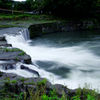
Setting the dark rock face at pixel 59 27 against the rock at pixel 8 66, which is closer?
the rock at pixel 8 66

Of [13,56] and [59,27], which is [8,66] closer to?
[13,56]

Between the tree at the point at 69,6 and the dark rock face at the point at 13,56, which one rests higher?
the tree at the point at 69,6

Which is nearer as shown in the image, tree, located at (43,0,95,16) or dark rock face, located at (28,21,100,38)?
dark rock face, located at (28,21,100,38)

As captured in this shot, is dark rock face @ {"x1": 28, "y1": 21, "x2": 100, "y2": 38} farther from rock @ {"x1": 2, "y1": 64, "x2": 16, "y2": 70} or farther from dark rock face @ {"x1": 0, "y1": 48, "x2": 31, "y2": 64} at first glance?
rock @ {"x1": 2, "y1": 64, "x2": 16, "y2": 70}

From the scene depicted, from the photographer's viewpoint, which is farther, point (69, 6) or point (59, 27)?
point (69, 6)

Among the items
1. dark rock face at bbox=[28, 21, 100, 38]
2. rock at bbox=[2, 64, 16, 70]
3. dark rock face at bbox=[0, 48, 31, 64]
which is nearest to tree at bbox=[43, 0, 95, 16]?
dark rock face at bbox=[28, 21, 100, 38]

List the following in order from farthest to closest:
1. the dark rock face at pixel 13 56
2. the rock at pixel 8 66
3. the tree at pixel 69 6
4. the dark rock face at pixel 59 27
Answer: the tree at pixel 69 6, the dark rock face at pixel 59 27, the dark rock face at pixel 13 56, the rock at pixel 8 66

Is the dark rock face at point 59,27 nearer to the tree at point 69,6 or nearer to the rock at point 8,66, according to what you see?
the tree at point 69,6

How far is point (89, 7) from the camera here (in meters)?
25.4

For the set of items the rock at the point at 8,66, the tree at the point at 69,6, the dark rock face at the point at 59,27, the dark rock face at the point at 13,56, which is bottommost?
the rock at the point at 8,66

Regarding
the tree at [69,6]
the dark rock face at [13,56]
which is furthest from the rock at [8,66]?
the tree at [69,6]

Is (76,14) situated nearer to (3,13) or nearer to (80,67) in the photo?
(3,13)

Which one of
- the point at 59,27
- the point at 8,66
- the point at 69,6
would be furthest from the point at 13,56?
the point at 69,6

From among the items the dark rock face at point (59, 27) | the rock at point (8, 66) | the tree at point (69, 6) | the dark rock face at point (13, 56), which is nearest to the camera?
the rock at point (8, 66)
